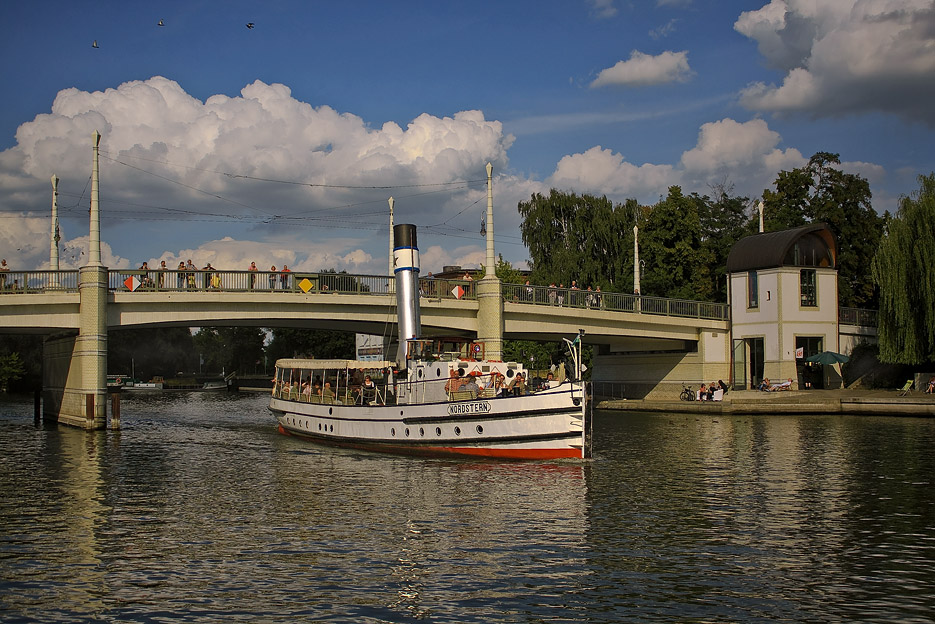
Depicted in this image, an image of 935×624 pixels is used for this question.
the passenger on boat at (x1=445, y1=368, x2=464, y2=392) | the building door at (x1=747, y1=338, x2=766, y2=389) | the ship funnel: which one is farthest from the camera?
the building door at (x1=747, y1=338, x2=766, y2=389)

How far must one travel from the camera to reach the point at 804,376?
64.4 meters

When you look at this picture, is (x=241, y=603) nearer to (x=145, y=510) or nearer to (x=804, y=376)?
(x=145, y=510)

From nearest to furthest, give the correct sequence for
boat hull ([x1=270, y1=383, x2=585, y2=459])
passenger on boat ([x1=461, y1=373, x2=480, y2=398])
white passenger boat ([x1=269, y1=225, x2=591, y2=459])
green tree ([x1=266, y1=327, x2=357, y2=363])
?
boat hull ([x1=270, y1=383, x2=585, y2=459]), white passenger boat ([x1=269, y1=225, x2=591, y2=459]), passenger on boat ([x1=461, y1=373, x2=480, y2=398]), green tree ([x1=266, y1=327, x2=357, y2=363])

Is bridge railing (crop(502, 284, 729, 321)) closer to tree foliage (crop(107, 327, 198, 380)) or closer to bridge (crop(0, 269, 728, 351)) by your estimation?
bridge (crop(0, 269, 728, 351))

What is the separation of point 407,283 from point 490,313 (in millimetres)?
13195

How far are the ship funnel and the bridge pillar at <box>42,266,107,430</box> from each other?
15.2 metres

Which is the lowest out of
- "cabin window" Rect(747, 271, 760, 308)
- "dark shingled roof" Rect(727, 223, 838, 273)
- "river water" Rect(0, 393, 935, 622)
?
"river water" Rect(0, 393, 935, 622)

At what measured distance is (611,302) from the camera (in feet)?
208

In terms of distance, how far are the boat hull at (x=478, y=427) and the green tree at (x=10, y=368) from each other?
68377 millimetres

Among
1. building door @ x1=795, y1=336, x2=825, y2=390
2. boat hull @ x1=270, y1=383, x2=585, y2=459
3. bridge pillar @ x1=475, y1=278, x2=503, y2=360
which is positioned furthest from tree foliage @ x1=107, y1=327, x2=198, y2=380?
boat hull @ x1=270, y1=383, x2=585, y2=459

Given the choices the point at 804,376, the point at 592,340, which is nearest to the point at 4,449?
the point at 592,340

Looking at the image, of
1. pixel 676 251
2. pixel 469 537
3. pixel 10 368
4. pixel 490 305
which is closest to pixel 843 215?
pixel 676 251

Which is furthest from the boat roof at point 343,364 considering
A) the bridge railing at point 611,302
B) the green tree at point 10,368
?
the green tree at point 10,368

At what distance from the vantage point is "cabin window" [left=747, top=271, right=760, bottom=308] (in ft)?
215
